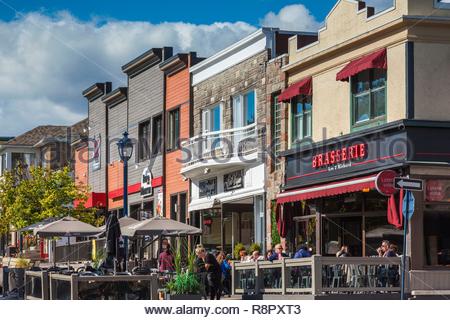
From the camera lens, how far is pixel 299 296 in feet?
73.3

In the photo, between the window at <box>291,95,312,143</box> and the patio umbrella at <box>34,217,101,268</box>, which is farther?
the patio umbrella at <box>34,217,101,268</box>

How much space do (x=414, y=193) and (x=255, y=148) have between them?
381 inches

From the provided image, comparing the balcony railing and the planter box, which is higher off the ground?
the balcony railing

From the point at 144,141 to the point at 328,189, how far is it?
18353 millimetres

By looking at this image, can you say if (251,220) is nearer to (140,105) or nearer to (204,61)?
(204,61)

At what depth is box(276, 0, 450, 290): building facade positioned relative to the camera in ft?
85.4

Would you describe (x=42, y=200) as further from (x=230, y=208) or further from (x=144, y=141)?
(x=230, y=208)

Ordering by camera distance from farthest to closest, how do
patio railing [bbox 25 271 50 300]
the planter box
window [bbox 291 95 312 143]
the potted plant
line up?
window [bbox 291 95 312 143] < the potted plant < the planter box < patio railing [bbox 25 271 50 300]

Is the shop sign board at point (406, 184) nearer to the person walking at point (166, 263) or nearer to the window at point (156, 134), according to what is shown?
the person walking at point (166, 263)

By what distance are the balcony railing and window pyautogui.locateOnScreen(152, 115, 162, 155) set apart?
16.3ft

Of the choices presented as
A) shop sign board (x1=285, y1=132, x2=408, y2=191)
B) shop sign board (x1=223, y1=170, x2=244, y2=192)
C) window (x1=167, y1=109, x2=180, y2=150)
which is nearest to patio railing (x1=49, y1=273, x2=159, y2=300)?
shop sign board (x1=285, y1=132, x2=408, y2=191)

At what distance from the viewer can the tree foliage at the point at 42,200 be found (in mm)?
47469

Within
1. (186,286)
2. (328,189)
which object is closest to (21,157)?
(328,189)

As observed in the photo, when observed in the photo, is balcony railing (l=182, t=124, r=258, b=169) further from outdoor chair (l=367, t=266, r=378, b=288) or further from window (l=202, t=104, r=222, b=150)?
outdoor chair (l=367, t=266, r=378, b=288)
